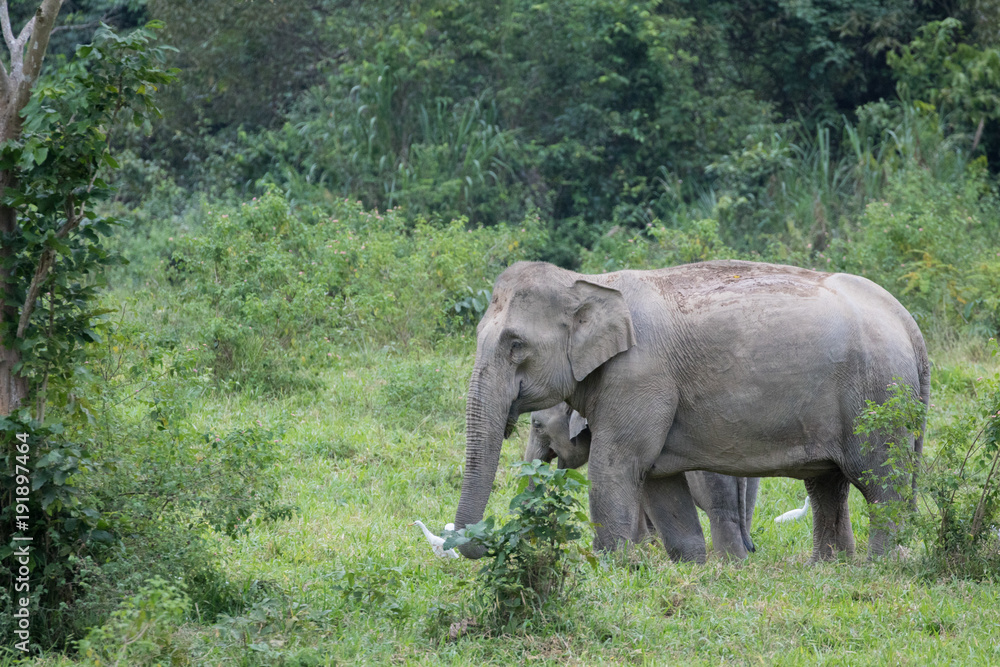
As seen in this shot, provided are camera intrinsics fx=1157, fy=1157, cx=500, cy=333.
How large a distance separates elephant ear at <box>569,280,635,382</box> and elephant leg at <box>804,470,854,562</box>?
147cm

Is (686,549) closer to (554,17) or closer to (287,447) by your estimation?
(287,447)

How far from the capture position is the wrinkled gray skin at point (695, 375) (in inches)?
232

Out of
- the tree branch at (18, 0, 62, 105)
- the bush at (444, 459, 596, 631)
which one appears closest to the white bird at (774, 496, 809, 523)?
the bush at (444, 459, 596, 631)

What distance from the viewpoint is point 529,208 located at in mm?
15320

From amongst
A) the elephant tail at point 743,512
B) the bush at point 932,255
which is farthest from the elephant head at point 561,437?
the bush at point 932,255

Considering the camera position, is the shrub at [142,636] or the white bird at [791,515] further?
the white bird at [791,515]

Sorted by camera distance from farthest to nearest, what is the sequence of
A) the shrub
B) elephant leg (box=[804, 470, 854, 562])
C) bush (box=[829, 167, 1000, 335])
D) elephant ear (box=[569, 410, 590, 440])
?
bush (box=[829, 167, 1000, 335]) → elephant ear (box=[569, 410, 590, 440]) → elephant leg (box=[804, 470, 854, 562]) → the shrub

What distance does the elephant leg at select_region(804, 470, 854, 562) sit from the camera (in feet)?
20.9

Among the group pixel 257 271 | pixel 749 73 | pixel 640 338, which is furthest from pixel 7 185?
pixel 749 73

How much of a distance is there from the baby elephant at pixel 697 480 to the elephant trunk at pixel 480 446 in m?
0.89

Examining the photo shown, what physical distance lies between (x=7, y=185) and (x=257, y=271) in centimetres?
560

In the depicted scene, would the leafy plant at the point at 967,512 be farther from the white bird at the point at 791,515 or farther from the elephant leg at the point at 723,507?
the white bird at the point at 791,515

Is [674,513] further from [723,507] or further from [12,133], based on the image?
[12,133]

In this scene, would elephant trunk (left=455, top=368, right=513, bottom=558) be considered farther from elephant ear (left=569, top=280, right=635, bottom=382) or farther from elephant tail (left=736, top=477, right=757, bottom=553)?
elephant tail (left=736, top=477, right=757, bottom=553)
